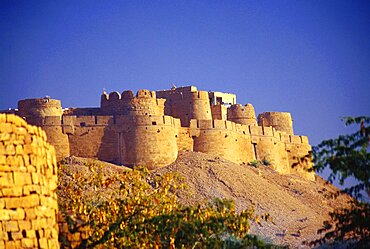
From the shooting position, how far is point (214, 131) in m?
43.7

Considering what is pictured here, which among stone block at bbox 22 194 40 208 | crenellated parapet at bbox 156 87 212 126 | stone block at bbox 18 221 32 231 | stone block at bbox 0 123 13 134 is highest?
crenellated parapet at bbox 156 87 212 126

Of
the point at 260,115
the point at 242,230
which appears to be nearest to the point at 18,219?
the point at 242,230

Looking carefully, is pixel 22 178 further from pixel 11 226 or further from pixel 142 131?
pixel 142 131

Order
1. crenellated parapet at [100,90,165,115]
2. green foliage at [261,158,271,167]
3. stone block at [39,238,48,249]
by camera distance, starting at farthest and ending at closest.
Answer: green foliage at [261,158,271,167]
crenellated parapet at [100,90,165,115]
stone block at [39,238,48,249]

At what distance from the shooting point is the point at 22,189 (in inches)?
295

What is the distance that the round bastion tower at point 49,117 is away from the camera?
39469 millimetres

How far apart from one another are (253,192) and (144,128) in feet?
18.8

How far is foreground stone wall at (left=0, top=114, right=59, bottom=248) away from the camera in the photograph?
7.42 meters

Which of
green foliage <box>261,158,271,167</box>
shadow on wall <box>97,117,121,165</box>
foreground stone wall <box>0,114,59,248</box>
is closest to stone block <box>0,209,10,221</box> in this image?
foreground stone wall <box>0,114,59,248</box>

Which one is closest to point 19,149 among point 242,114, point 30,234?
point 30,234

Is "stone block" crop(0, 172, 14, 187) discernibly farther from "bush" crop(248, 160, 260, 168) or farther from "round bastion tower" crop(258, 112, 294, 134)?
"round bastion tower" crop(258, 112, 294, 134)

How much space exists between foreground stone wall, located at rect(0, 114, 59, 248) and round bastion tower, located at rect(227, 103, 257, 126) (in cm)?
Result: 4081

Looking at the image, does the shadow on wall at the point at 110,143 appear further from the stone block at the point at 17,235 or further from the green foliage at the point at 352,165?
the stone block at the point at 17,235

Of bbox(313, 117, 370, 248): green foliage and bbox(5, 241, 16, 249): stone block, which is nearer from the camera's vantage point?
bbox(5, 241, 16, 249): stone block
